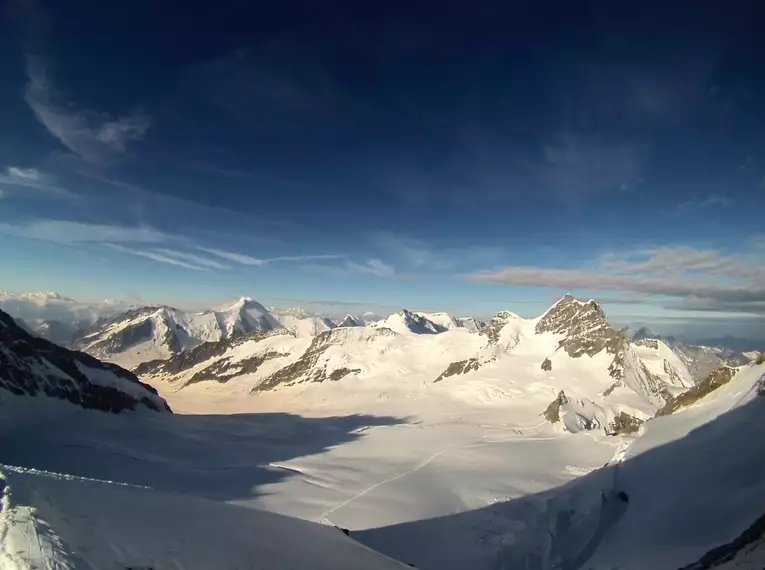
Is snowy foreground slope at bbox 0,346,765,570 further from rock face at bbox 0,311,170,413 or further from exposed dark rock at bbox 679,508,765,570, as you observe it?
rock face at bbox 0,311,170,413

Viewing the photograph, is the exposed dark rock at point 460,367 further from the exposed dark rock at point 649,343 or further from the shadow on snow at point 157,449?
the shadow on snow at point 157,449

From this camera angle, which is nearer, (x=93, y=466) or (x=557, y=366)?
(x=93, y=466)

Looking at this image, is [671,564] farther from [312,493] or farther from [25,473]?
[312,493]

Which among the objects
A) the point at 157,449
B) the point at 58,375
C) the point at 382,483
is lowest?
the point at 382,483

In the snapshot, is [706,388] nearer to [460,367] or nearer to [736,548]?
[736,548]

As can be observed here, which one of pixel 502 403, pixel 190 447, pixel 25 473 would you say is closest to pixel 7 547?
pixel 25 473

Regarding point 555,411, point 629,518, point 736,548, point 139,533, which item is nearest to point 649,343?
point 555,411
